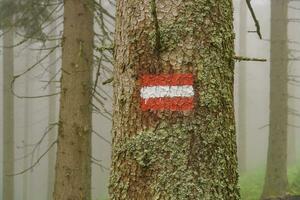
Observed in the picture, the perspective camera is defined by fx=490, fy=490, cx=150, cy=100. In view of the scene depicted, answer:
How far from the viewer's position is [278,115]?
10219 mm

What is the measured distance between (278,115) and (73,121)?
5712 millimetres

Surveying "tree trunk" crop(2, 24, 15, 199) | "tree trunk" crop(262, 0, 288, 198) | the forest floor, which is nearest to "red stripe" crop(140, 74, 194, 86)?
"tree trunk" crop(262, 0, 288, 198)

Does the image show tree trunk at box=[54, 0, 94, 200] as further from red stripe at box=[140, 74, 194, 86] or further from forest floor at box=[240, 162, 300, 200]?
forest floor at box=[240, 162, 300, 200]

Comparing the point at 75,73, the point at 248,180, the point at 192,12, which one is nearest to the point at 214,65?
the point at 192,12

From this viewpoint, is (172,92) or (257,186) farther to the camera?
(257,186)

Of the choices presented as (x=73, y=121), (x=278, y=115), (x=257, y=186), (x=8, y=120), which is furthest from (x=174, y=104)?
(x=8, y=120)

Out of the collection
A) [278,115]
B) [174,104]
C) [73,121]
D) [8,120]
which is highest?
[174,104]

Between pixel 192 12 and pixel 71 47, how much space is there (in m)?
4.20

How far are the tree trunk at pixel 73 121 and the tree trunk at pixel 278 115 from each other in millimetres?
5435

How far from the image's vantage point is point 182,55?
1.88 m

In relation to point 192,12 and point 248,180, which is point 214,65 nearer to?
point 192,12

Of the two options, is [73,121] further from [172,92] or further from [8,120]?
[8,120]

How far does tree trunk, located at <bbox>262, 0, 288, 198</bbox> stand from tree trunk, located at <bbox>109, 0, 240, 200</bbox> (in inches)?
336

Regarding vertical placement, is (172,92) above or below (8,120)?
above
